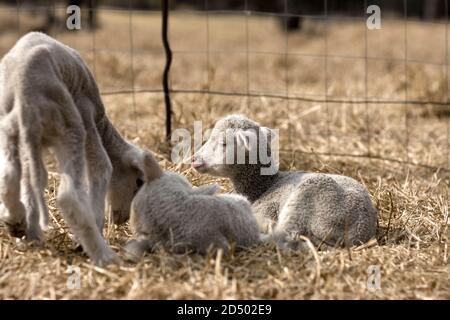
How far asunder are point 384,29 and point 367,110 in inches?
254

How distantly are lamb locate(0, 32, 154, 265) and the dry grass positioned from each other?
0.22 meters

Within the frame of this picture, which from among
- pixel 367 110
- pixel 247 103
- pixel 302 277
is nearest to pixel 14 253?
pixel 302 277

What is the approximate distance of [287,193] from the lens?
4.75 metres

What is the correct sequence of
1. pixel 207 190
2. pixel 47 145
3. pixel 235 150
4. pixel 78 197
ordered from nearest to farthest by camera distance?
pixel 78 197, pixel 47 145, pixel 207 190, pixel 235 150

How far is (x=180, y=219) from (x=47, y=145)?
2.50 feet

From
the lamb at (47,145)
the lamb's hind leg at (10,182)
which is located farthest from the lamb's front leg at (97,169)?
the lamb's hind leg at (10,182)

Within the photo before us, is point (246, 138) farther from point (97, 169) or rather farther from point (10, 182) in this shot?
point (10, 182)

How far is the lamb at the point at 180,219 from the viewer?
4.17m

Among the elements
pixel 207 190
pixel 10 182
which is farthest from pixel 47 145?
pixel 207 190

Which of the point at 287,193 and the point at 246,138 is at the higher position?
the point at 246,138

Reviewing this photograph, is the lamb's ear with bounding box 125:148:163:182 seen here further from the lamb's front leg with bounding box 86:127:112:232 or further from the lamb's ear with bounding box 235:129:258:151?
the lamb's ear with bounding box 235:129:258:151

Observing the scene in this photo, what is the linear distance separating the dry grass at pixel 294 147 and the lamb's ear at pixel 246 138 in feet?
2.30

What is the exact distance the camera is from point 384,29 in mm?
→ 14180
